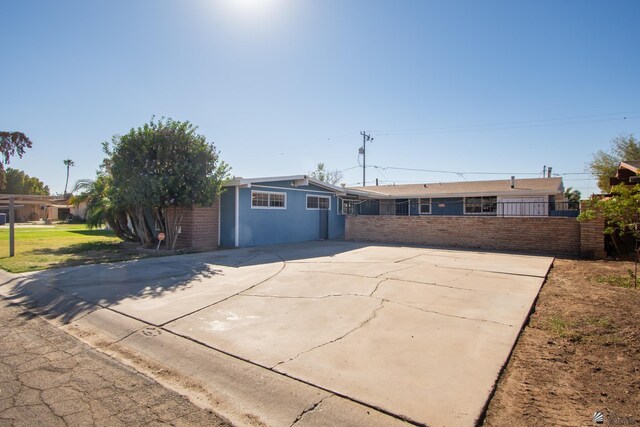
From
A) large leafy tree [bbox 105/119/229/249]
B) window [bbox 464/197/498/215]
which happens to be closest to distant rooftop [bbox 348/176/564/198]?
window [bbox 464/197/498/215]

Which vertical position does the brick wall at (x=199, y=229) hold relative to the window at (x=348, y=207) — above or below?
below

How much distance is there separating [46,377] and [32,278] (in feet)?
19.0

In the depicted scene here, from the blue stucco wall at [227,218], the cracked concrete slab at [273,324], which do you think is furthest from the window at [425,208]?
the cracked concrete slab at [273,324]

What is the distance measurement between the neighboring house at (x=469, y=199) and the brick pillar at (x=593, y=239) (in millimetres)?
6372

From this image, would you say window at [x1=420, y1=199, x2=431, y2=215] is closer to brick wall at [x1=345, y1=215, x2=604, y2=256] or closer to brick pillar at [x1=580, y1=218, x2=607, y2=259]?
brick wall at [x1=345, y1=215, x2=604, y2=256]

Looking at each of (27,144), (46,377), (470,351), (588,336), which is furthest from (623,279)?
(27,144)

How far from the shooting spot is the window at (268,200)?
15.1 metres

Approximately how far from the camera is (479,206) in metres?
21.9

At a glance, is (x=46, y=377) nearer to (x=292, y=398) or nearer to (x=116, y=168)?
(x=292, y=398)

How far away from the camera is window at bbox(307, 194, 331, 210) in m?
18.3

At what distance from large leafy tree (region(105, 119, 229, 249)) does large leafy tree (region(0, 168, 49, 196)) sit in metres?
55.5

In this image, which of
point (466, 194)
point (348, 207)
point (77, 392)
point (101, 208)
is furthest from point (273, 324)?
point (466, 194)

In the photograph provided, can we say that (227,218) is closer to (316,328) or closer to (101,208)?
(101,208)

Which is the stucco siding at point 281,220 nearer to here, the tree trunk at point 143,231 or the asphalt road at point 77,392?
the tree trunk at point 143,231
